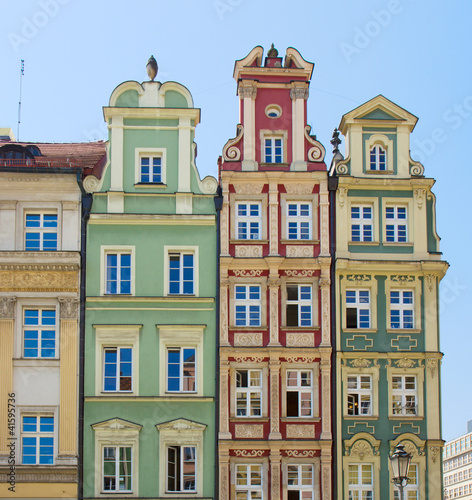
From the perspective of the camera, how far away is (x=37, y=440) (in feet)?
98.5

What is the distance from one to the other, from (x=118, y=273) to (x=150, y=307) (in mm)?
1638

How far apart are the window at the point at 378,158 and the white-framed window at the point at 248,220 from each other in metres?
4.34

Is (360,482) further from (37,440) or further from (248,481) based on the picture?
(37,440)

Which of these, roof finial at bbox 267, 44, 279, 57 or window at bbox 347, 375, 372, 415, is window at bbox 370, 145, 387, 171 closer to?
roof finial at bbox 267, 44, 279, 57

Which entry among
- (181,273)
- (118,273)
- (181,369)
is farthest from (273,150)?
(181,369)

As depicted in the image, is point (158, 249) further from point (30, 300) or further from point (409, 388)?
point (409, 388)

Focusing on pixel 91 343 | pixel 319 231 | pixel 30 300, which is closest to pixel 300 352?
pixel 319 231

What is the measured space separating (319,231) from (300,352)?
165 inches

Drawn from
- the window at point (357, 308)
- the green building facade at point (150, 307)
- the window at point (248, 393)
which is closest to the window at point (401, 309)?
the window at point (357, 308)

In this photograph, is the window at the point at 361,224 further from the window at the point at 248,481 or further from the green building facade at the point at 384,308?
the window at the point at 248,481

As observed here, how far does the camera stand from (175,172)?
107ft

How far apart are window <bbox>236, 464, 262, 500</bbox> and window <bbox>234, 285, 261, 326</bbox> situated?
465 centimetres

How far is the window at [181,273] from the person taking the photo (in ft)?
103

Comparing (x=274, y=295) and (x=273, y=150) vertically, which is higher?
(x=273, y=150)
